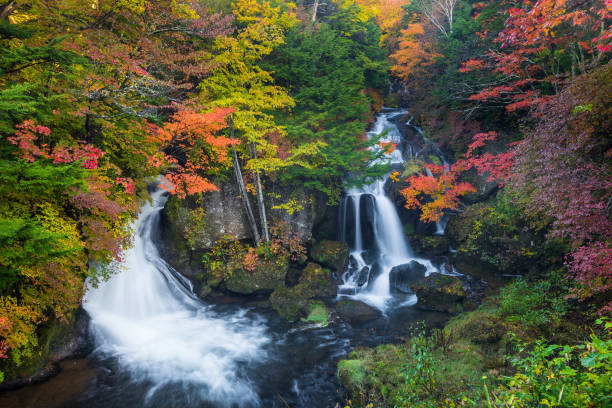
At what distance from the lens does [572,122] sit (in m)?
5.98

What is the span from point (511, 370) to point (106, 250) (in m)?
9.34

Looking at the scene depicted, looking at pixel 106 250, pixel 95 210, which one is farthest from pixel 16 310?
pixel 95 210

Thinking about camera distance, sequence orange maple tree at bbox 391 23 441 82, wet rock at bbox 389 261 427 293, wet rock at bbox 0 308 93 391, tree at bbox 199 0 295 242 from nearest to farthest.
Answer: wet rock at bbox 0 308 93 391, tree at bbox 199 0 295 242, wet rock at bbox 389 261 427 293, orange maple tree at bbox 391 23 441 82

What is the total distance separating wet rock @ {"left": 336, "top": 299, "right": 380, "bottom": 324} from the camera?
10023mm

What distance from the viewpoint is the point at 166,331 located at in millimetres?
9016

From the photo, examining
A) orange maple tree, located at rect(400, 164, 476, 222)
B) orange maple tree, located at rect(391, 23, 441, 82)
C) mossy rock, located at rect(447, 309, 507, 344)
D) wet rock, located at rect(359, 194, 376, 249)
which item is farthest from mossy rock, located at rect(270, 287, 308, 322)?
orange maple tree, located at rect(391, 23, 441, 82)

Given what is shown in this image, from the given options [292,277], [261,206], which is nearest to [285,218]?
[261,206]

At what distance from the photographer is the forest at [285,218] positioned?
5219 mm

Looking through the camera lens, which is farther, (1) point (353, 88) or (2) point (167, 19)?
(1) point (353, 88)

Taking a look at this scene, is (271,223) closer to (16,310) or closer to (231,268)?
(231,268)

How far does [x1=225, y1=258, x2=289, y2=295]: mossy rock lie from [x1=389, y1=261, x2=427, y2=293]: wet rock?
16.1 ft

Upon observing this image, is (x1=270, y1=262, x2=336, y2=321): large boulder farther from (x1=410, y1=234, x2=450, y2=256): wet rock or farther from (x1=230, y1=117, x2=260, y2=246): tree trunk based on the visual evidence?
(x1=410, y1=234, x2=450, y2=256): wet rock

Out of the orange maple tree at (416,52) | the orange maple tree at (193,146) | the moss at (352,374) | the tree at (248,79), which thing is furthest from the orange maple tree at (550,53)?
the moss at (352,374)

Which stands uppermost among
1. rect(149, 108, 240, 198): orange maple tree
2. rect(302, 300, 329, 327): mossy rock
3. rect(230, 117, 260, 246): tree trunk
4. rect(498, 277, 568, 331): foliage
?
rect(149, 108, 240, 198): orange maple tree
